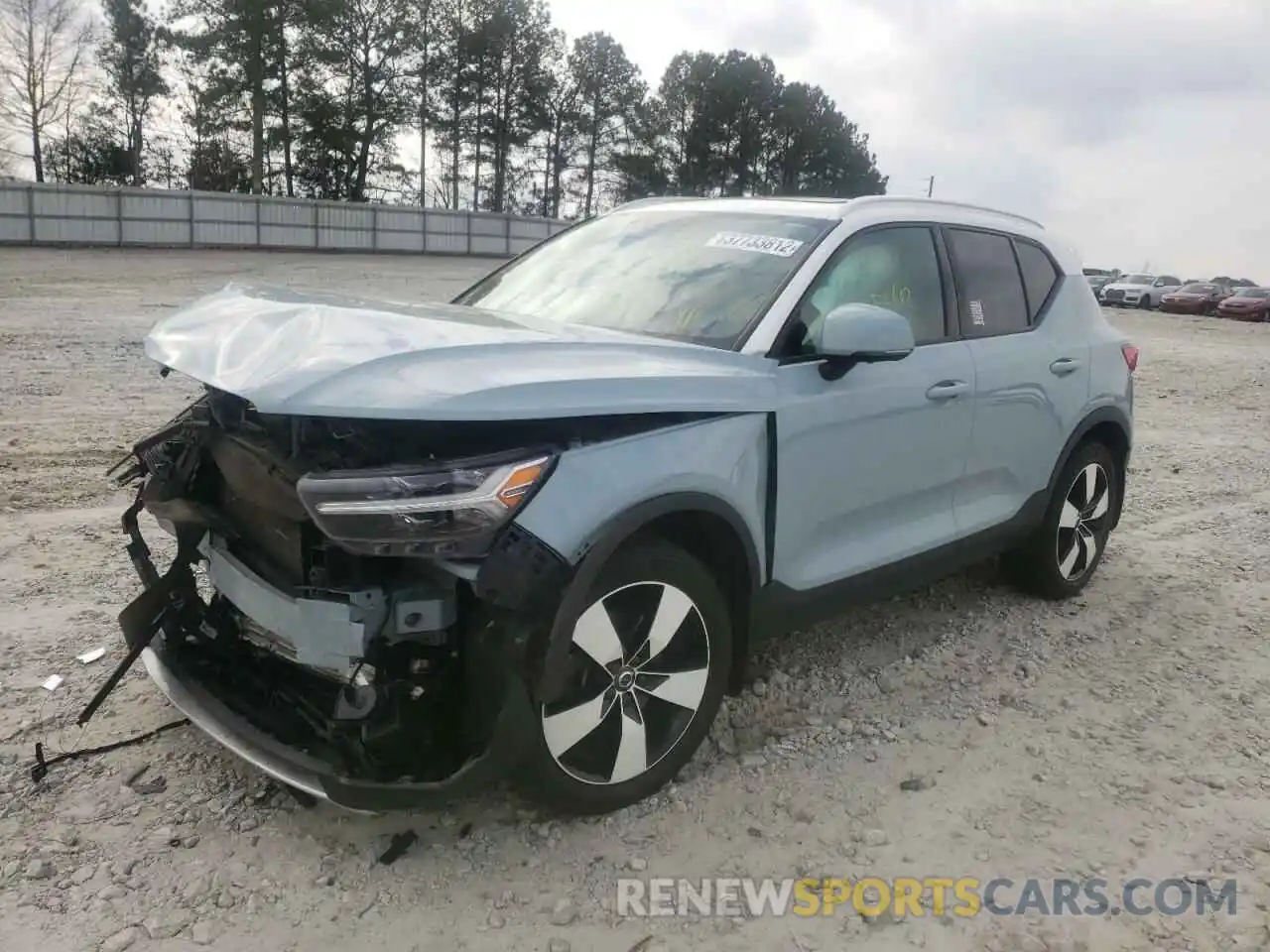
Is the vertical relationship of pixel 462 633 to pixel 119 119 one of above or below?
below

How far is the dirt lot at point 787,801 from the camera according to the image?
8.77 feet

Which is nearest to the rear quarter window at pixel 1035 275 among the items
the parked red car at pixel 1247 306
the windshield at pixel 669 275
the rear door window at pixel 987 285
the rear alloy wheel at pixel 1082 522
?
the rear door window at pixel 987 285

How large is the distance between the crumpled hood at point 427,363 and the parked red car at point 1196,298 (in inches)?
1581

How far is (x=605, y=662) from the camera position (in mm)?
2889

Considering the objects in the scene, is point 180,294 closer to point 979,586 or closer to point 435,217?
point 979,586

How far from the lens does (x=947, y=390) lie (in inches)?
158

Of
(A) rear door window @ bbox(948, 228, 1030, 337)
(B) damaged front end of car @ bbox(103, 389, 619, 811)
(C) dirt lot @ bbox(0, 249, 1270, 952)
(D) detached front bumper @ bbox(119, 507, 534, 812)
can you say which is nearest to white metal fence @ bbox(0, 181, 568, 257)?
(A) rear door window @ bbox(948, 228, 1030, 337)

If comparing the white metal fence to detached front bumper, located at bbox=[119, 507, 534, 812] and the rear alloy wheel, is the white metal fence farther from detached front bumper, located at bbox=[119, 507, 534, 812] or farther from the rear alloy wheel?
detached front bumper, located at bbox=[119, 507, 534, 812]

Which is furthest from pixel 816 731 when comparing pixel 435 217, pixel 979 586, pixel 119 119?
pixel 119 119

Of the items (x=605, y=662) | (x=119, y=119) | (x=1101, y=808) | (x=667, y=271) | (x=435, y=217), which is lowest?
(x=1101, y=808)

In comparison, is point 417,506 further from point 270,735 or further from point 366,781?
point 270,735

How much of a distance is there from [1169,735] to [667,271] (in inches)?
96.4

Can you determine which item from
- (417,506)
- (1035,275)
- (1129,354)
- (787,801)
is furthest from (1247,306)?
(417,506)

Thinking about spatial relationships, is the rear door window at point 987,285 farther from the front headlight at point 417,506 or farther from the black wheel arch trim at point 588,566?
the front headlight at point 417,506
